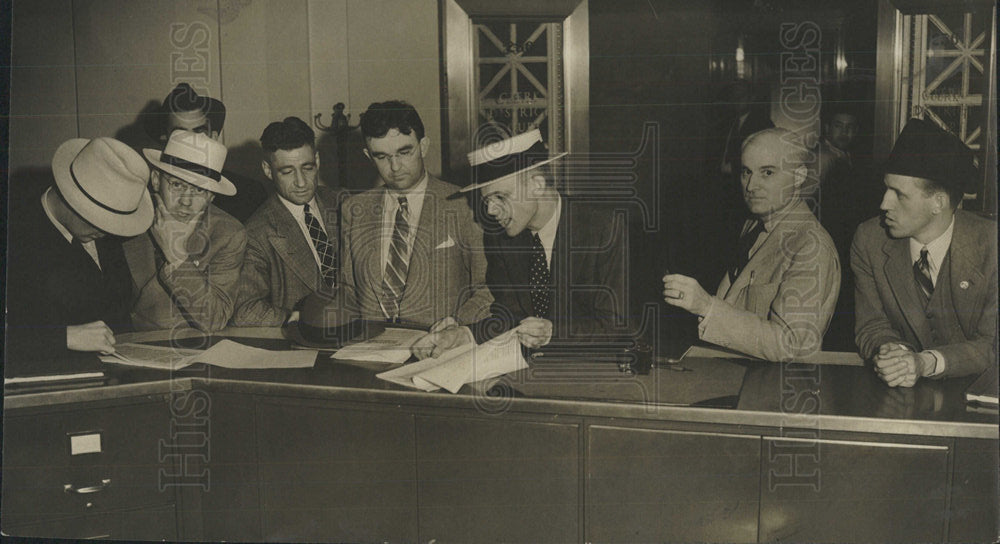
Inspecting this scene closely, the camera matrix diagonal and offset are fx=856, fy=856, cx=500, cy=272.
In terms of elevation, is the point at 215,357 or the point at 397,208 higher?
the point at 397,208

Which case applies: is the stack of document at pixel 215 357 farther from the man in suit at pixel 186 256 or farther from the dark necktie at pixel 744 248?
the dark necktie at pixel 744 248

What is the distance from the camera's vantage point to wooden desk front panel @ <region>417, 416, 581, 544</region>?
7.44ft

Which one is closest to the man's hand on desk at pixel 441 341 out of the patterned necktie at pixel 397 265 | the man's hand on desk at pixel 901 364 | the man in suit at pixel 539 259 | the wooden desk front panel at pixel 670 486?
the man in suit at pixel 539 259

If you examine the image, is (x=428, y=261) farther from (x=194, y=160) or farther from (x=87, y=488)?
(x=87, y=488)

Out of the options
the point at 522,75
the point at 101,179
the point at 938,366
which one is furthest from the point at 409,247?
the point at 938,366

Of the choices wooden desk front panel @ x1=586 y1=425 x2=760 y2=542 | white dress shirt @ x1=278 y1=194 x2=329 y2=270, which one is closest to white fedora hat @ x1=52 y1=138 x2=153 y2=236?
white dress shirt @ x1=278 y1=194 x2=329 y2=270

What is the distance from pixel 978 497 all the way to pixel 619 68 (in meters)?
1.46

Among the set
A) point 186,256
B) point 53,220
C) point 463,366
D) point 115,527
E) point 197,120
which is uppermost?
point 197,120

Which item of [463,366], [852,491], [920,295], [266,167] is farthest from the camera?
[266,167]

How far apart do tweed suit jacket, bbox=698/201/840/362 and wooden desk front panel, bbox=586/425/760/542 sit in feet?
0.97

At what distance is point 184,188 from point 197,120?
0.67 ft

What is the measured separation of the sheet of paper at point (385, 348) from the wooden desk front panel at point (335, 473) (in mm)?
165

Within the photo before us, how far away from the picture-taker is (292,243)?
8.19 ft

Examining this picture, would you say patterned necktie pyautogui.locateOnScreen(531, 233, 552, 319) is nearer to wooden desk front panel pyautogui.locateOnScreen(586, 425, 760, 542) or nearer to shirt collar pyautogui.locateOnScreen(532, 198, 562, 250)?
shirt collar pyautogui.locateOnScreen(532, 198, 562, 250)
